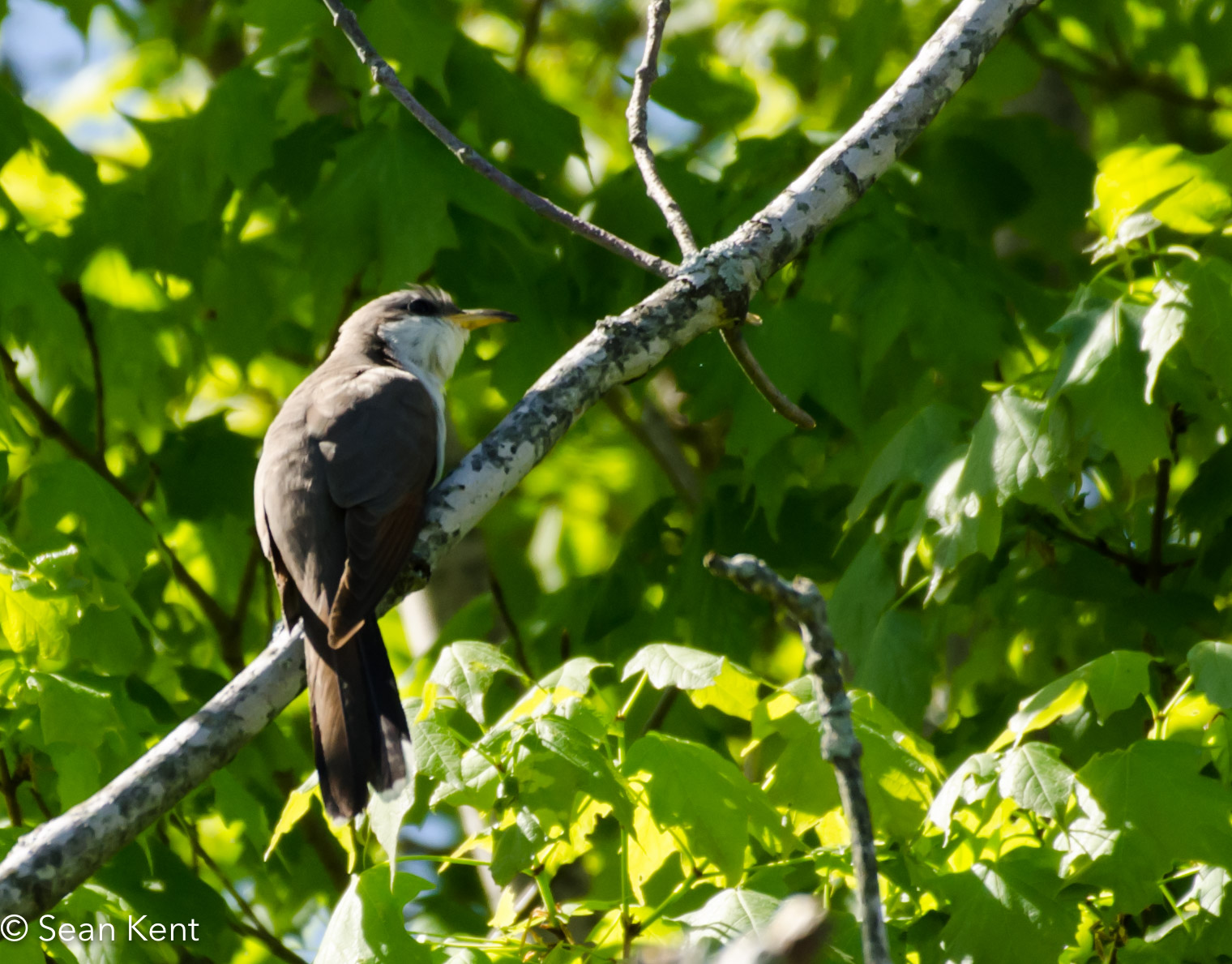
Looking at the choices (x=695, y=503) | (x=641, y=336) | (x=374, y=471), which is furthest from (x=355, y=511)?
(x=695, y=503)

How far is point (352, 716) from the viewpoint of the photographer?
3.09 m

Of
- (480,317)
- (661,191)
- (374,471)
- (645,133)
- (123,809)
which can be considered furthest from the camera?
(480,317)

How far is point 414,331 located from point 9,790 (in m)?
2.01

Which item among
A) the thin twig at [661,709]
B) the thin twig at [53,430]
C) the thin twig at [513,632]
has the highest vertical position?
the thin twig at [53,430]

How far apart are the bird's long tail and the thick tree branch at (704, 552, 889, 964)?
56.1 inches

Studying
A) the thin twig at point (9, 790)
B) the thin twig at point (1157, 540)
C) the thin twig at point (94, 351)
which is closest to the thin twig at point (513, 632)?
the thin twig at point (94, 351)

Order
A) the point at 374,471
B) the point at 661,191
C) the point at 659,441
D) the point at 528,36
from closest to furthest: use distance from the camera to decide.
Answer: the point at 661,191 → the point at 374,471 → the point at 528,36 → the point at 659,441

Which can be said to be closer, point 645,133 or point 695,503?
point 645,133

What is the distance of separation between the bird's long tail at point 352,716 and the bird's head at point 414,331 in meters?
1.52

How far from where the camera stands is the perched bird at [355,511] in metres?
3.06

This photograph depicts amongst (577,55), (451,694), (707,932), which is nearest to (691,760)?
(707,932)

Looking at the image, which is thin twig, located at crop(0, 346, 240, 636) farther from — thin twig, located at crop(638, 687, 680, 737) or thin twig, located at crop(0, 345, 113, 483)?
thin twig, located at crop(638, 687, 680, 737)

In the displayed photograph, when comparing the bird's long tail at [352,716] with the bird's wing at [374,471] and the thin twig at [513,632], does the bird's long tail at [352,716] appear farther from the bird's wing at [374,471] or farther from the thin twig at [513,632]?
the thin twig at [513,632]

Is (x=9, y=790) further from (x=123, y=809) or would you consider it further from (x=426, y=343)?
(x=426, y=343)
